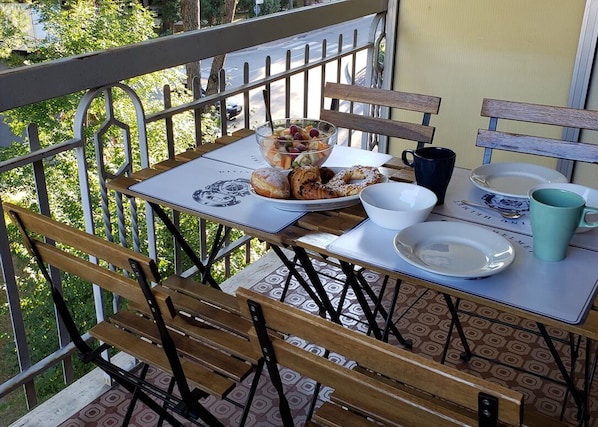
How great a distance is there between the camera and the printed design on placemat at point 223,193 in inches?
69.8

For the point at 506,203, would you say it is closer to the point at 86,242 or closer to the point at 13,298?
the point at 86,242

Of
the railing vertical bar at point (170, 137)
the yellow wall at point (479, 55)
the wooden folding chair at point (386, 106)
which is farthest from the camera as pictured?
the yellow wall at point (479, 55)

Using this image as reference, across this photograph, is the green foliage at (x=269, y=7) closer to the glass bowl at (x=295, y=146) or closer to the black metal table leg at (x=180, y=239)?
the black metal table leg at (x=180, y=239)

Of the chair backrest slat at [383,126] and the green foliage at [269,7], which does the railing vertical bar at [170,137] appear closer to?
the chair backrest slat at [383,126]

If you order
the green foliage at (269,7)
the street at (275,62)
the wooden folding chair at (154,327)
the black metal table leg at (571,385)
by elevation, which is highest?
the wooden folding chair at (154,327)

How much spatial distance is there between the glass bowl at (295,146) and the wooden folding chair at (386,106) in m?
0.48

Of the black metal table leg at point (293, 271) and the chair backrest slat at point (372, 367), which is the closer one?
the chair backrest slat at point (372, 367)

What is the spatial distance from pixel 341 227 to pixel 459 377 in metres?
0.68

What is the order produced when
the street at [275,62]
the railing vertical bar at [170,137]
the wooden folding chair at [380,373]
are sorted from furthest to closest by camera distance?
the street at [275,62], the railing vertical bar at [170,137], the wooden folding chair at [380,373]

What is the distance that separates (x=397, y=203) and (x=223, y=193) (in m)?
0.49

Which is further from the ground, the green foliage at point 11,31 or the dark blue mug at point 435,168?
the dark blue mug at point 435,168

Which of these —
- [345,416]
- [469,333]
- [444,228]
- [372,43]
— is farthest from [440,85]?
[345,416]

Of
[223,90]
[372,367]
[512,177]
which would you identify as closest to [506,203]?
[512,177]

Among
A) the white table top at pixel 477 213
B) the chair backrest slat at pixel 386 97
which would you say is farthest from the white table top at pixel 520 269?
the chair backrest slat at pixel 386 97
